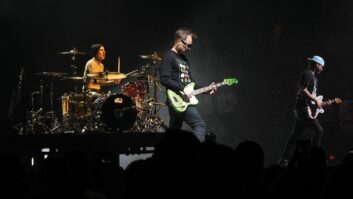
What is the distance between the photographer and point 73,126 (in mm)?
12062

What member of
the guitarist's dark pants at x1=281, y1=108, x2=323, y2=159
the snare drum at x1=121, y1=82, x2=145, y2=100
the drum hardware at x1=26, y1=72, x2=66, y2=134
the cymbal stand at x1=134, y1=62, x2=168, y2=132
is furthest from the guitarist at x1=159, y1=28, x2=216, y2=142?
the drum hardware at x1=26, y1=72, x2=66, y2=134

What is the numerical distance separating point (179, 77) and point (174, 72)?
4.8 inches

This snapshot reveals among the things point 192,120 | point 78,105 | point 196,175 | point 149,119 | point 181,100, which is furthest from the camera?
point 149,119

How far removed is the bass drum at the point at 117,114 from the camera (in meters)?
11.5

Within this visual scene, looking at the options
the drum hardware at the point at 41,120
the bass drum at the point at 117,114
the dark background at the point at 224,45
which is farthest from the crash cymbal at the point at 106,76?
the dark background at the point at 224,45

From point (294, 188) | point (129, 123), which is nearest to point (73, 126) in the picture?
point (129, 123)

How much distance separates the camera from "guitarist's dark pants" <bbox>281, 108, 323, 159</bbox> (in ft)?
35.9

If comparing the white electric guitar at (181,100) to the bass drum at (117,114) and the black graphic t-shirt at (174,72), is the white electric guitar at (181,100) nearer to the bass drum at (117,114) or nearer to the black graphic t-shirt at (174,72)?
the black graphic t-shirt at (174,72)

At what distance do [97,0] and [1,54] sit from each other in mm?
2824

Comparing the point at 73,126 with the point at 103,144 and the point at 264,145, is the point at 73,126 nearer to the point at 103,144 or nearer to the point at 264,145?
the point at 103,144

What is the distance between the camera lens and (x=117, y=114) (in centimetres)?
1151

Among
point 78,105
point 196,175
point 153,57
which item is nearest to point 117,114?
point 78,105

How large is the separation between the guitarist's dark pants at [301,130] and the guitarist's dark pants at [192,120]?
2.25m

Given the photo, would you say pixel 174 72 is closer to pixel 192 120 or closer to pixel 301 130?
pixel 192 120
